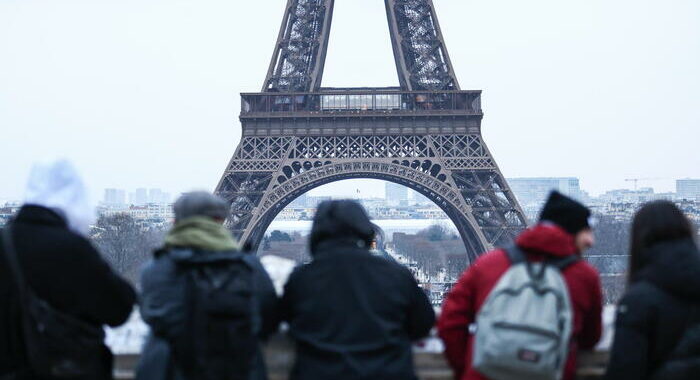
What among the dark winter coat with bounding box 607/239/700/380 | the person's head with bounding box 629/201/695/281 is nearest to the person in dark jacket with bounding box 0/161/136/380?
the dark winter coat with bounding box 607/239/700/380

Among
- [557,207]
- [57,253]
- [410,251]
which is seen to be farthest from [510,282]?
[410,251]

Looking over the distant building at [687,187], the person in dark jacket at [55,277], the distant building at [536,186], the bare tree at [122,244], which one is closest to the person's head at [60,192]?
the person in dark jacket at [55,277]

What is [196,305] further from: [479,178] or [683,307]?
[479,178]

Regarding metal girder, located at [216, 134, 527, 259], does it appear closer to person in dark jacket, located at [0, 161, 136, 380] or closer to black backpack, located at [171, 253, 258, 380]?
person in dark jacket, located at [0, 161, 136, 380]

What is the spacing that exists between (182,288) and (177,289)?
0.03 m

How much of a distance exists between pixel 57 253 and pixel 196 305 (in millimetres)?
687

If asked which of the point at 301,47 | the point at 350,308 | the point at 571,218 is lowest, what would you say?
the point at 350,308

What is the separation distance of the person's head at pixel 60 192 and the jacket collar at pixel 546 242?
2144 mm

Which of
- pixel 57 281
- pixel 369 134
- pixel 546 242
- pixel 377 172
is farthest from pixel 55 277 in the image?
pixel 369 134

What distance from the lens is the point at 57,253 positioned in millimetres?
4688

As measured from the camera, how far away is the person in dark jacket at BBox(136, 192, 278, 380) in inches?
187

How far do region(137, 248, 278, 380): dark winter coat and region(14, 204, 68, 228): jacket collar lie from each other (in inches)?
19.3

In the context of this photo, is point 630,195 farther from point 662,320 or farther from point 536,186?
point 662,320

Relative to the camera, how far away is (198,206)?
4.96m
